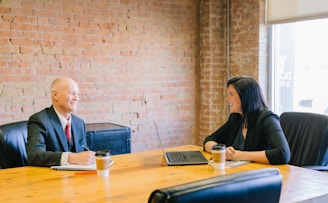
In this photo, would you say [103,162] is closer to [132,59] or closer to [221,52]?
[132,59]

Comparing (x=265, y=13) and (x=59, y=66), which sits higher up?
(x=265, y=13)

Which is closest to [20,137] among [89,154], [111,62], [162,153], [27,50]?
[89,154]

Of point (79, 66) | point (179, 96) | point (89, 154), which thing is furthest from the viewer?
point (179, 96)

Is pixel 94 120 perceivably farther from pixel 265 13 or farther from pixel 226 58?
pixel 265 13

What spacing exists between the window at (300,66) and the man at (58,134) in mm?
2662

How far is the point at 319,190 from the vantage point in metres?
1.96

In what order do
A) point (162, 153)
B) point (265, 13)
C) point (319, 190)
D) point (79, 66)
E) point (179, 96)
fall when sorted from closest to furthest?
point (319, 190)
point (162, 153)
point (79, 66)
point (265, 13)
point (179, 96)

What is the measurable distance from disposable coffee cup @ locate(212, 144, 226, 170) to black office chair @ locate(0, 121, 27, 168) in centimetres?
140

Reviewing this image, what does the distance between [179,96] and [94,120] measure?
1222 mm

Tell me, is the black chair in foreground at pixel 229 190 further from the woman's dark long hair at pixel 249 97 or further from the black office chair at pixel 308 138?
the black office chair at pixel 308 138

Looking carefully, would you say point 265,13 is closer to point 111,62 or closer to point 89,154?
point 111,62

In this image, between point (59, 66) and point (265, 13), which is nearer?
point (59, 66)

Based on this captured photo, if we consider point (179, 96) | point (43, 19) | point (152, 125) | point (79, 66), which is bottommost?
point (152, 125)

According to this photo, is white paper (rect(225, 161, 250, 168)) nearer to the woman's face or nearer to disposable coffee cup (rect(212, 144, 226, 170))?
disposable coffee cup (rect(212, 144, 226, 170))
